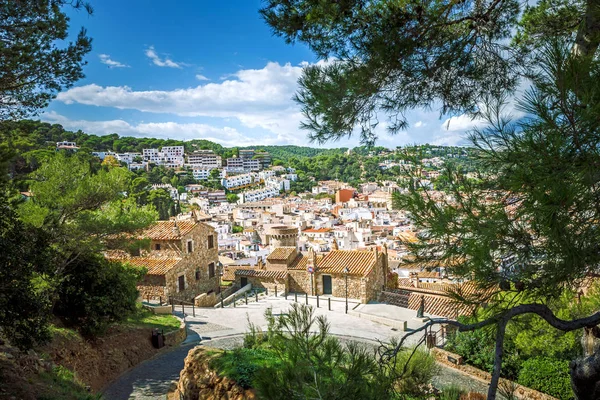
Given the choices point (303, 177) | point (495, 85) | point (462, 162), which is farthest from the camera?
point (303, 177)

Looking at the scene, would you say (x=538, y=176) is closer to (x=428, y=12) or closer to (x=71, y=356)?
(x=428, y=12)

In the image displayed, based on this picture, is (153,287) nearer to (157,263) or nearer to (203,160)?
(157,263)

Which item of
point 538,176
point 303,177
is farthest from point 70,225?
point 303,177

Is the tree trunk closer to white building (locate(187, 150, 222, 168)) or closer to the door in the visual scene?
the door

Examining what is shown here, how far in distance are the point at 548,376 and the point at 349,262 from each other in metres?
10.8

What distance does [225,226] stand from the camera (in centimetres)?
6288

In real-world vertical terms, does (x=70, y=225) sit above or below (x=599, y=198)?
below

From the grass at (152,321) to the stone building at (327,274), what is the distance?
6.36 meters

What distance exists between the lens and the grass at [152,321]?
537 inches

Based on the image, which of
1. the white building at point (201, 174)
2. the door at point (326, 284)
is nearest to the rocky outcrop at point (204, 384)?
the door at point (326, 284)

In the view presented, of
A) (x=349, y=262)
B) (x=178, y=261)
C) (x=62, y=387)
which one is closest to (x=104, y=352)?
(x=62, y=387)

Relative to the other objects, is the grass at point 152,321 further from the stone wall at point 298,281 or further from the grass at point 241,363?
the stone wall at point 298,281

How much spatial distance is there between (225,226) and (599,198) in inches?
2421

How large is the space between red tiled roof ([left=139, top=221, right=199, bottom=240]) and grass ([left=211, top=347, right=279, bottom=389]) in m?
11.7
